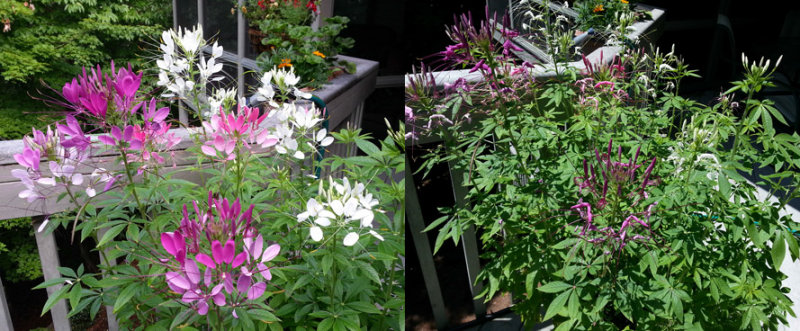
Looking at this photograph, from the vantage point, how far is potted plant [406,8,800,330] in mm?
1044

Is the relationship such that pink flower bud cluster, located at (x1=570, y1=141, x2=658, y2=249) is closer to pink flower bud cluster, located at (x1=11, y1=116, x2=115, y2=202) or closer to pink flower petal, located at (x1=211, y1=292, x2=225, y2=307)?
pink flower petal, located at (x1=211, y1=292, x2=225, y2=307)

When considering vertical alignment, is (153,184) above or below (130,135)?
below

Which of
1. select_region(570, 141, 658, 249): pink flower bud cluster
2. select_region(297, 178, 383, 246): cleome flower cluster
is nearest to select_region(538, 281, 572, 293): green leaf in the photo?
select_region(570, 141, 658, 249): pink flower bud cluster

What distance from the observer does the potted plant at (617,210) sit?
3.43 ft

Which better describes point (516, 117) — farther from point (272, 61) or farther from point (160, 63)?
point (272, 61)

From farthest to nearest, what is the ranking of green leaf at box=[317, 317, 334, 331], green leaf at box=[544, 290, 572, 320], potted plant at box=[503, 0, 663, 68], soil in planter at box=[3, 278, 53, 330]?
soil in planter at box=[3, 278, 53, 330], potted plant at box=[503, 0, 663, 68], green leaf at box=[544, 290, 572, 320], green leaf at box=[317, 317, 334, 331]

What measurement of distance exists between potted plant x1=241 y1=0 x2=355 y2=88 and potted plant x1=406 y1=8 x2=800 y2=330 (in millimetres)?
1311

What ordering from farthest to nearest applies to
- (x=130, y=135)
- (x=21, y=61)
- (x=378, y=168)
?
(x=21, y=61), (x=378, y=168), (x=130, y=135)

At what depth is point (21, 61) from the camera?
526cm

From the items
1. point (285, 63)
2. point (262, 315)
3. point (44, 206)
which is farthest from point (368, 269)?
point (285, 63)

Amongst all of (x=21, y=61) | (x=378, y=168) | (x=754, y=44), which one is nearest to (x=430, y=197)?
(x=378, y=168)

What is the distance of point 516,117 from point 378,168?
0.37m

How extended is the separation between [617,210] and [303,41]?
197 centimetres

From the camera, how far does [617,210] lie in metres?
1.06
